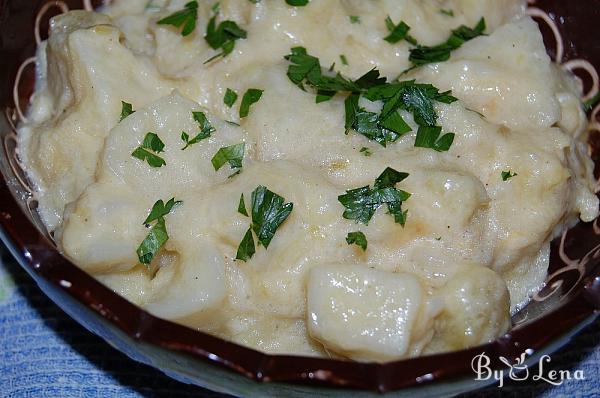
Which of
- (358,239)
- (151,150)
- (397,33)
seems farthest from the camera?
(397,33)

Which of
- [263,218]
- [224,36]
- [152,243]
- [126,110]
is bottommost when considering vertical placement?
[152,243]

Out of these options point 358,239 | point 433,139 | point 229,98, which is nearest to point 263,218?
point 358,239

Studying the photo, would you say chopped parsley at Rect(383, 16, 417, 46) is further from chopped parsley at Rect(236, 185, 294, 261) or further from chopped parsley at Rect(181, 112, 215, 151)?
chopped parsley at Rect(236, 185, 294, 261)

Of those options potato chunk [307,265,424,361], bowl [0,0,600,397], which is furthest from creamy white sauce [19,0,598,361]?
bowl [0,0,600,397]

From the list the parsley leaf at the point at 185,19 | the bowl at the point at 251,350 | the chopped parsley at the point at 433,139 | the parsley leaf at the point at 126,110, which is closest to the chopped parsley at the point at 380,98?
the chopped parsley at the point at 433,139

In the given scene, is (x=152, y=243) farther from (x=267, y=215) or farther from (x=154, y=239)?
(x=267, y=215)

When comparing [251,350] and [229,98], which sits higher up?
[229,98]
